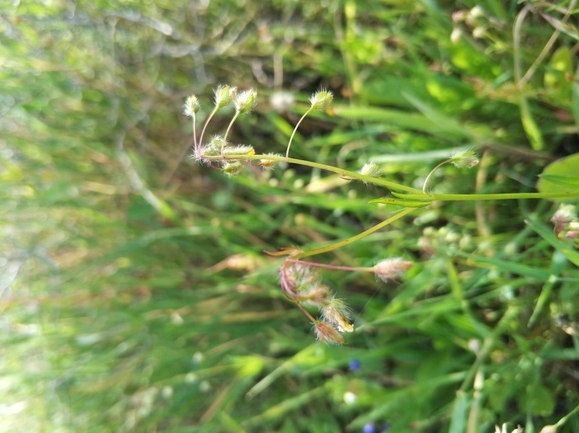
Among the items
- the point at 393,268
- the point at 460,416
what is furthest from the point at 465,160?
the point at 460,416

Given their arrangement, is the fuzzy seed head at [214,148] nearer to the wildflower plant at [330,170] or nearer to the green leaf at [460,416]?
the wildflower plant at [330,170]

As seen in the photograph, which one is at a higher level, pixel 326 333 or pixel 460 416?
pixel 326 333

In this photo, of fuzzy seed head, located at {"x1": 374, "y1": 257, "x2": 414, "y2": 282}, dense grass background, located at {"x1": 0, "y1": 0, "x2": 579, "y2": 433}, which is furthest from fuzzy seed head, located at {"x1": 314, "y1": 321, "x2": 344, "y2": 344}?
dense grass background, located at {"x1": 0, "y1": 0, "x2": 579, "y2": 433}

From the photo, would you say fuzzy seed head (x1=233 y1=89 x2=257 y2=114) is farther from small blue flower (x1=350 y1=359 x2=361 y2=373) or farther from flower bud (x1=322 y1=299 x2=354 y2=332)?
small blue flower (x1=350 y1=359 x2=361 y2=373)

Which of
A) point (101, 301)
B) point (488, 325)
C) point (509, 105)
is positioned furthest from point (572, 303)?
point (101, 301)

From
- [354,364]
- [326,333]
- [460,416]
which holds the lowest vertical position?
[354,364]

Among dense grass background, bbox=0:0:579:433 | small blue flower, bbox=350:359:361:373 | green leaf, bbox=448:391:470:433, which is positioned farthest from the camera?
small blue flower, bbox=350:359:361:373

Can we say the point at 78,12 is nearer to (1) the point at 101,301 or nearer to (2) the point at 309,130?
(2) the point at 309,130

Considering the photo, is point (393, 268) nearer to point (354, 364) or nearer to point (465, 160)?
point (465, 160)
